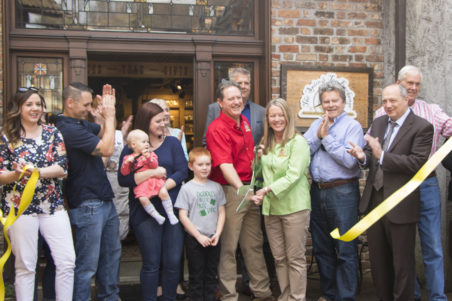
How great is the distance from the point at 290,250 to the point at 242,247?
1.75ft

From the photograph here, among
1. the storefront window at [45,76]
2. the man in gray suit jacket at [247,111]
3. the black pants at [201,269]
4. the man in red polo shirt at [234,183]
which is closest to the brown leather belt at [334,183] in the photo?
the man in red polo shirt at [234,183]

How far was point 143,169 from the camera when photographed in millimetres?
3988

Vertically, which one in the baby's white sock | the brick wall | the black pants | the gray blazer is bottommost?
the black pants

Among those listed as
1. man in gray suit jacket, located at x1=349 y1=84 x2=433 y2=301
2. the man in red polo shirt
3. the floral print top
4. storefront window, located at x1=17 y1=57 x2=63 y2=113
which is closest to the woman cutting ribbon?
the floral print top

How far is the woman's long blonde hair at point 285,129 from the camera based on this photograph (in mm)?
4320

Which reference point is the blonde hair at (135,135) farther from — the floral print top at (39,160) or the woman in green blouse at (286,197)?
the woman in green blouse at (286,197)

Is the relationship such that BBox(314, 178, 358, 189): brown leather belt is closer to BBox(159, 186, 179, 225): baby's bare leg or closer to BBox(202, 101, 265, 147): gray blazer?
BBox(202, 101, 265, 147): gray blazer

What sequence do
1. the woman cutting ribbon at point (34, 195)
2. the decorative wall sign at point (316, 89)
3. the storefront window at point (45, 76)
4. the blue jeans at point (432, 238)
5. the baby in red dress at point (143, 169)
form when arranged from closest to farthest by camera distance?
the woman cutting ribbon at point (34, 195) → the baby in red dress at point (143, 169) → the blue jeans at point (432, 238) → the storefront window at point (45, 76) → the decorative wall sign at point (316, 89)

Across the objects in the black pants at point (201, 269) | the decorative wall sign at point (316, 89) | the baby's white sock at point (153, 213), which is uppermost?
the decorative wall sign at point (316, 89)

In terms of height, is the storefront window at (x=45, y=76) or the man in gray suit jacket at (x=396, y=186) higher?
the storefront window at (x=45, y=76)

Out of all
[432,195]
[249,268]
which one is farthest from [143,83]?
[432,195]

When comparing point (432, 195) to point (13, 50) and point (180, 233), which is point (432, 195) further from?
point (13, 50)

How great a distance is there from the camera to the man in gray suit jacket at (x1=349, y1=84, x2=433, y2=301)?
395 centimetres

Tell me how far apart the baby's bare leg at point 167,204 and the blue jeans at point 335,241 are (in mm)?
1375
